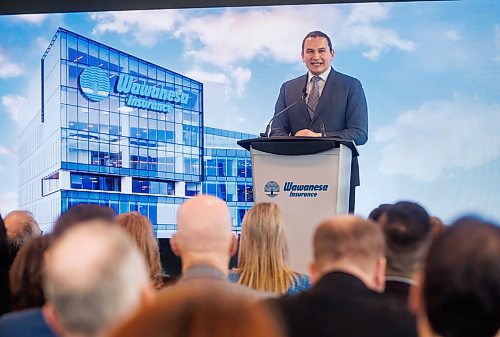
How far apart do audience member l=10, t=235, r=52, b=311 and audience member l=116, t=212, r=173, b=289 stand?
746mm

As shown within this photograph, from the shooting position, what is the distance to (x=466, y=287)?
1.45 meters

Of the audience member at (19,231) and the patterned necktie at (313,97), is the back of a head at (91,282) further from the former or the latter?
the patterned necktie at (313,97)

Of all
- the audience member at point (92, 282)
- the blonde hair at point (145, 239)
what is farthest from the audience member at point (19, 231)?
the audience member at point (92, 282)

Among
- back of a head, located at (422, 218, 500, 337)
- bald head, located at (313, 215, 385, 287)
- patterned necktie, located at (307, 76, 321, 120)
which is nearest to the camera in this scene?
back of a head, located at (422, 218, 500, 337)

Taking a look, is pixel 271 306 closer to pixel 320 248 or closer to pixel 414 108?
pixel 320 248

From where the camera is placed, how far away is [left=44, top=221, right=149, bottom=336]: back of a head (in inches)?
47.6

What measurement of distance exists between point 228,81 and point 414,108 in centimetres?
175

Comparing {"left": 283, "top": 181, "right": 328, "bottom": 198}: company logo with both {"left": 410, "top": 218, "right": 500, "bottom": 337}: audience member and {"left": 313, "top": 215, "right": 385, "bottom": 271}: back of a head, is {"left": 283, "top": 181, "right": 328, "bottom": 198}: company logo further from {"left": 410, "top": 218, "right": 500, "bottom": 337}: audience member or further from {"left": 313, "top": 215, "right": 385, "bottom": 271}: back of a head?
{"left": 410, "top": 218, "right": 500, "bottom": 337}: audience member

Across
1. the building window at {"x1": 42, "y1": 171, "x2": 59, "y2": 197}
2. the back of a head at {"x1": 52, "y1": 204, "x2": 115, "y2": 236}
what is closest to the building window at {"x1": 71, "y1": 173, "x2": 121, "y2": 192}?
the building window at {"x1": 42, "y1": 171, "x2": 59, "y2": 197}

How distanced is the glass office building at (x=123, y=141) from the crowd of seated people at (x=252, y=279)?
271 centimetres

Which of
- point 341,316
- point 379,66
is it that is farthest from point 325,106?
point 341,316

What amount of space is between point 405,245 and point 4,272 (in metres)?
1.68

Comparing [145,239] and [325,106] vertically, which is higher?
[325,106]

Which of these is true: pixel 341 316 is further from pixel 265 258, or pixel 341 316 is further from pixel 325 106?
pixel 325 106
